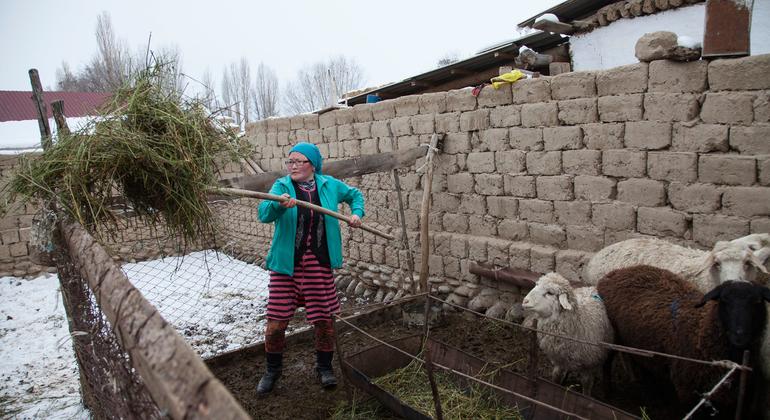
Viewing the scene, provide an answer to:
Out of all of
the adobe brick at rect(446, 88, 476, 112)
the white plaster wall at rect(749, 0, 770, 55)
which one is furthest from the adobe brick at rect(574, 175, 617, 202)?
the white plaster wall at rect(749, 0, 770, 55)

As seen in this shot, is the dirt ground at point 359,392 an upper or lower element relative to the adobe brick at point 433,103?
lower

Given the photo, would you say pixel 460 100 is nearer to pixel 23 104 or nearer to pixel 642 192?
pixel 642 192

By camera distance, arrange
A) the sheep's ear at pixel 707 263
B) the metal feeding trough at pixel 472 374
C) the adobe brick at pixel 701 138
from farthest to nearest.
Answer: the adobe brick at pixel 701 138, the sheep's ear at pixel 707 263, the metal feeding trough at pixel 472 374

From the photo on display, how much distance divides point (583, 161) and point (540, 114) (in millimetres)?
690

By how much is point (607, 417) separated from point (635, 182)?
223 cm

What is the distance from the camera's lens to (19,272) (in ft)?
32.4

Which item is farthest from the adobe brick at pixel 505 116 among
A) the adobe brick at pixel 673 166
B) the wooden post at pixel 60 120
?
the wooden post at pixel 60 120

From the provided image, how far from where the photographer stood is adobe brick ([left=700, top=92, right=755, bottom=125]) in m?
3.91

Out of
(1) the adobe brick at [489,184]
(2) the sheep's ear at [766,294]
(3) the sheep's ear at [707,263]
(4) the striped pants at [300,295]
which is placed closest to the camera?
(2) the sheep's ear at [766,294]

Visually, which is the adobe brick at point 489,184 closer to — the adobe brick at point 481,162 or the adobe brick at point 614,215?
the adobe brick at point 481,162

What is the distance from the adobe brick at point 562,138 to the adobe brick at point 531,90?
34 cm

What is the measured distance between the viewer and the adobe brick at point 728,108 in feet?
12.8

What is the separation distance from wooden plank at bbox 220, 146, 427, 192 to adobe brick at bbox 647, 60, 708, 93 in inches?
104

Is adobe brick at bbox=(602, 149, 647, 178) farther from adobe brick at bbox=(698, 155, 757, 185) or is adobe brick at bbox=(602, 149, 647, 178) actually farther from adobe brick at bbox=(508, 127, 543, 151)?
adobe brick at bbox=(508, 127, 543, 151)
